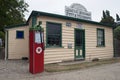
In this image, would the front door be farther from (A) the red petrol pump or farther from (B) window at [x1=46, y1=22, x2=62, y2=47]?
(A) the red petrol pump

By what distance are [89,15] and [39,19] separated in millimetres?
7357

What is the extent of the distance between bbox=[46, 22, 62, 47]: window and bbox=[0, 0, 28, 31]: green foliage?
16.0 m

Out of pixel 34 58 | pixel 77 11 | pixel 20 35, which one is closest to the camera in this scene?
pixel 34 58

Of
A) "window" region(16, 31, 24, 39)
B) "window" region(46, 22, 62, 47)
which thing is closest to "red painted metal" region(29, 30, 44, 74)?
"window" region(46, 22, 62, 47)

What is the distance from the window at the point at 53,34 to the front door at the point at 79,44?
1.87 metres

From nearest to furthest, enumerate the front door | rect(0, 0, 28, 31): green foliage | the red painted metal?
the red painted metal < the front door < rect(0, 0, 28, 31): green foliage

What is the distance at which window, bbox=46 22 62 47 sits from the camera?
11.6 meters

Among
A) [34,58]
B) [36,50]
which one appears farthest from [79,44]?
[34,58]

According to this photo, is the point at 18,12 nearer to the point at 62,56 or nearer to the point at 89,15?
the point at 89,15

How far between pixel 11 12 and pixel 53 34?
1871cm

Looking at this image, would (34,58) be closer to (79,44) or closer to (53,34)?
(53,34)

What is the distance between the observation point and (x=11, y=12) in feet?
93.2

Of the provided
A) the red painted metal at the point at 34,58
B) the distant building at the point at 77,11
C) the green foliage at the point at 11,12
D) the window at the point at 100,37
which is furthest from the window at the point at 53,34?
the green foliage at the point at 11,12

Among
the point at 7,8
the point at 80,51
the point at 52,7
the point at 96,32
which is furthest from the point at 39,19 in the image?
the point at 7,8
